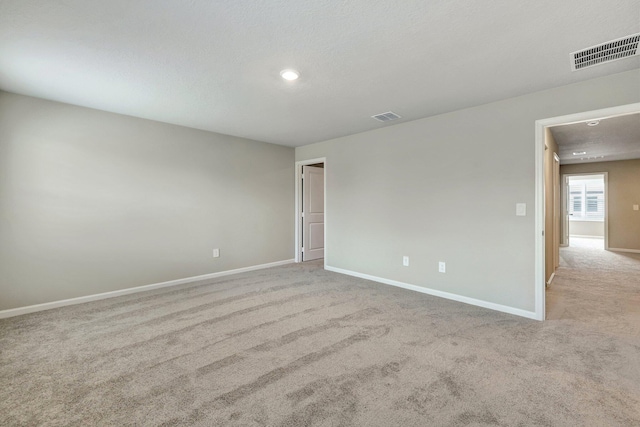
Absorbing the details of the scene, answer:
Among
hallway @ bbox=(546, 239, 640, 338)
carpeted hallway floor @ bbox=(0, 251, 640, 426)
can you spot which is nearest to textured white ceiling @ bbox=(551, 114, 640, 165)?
A: hallway @ bbox=(546, 239, 640, 338)

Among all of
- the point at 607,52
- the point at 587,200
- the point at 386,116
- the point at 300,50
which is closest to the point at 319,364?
the point at 300,50

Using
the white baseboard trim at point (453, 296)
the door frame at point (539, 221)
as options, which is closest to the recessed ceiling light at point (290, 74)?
the door frame at point (539, 221)

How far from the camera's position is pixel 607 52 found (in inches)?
87.1

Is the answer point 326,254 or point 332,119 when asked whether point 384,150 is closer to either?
point 332,119

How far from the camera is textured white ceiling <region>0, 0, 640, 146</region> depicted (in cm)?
176

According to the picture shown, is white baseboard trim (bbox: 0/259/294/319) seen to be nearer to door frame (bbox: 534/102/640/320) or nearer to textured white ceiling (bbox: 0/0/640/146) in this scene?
textured white ceiling (bbox: 0/0/640/146)

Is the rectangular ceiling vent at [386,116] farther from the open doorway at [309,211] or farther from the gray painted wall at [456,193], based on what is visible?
the open doorway at [309,211]

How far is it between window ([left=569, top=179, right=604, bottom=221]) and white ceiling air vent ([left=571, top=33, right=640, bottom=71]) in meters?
10.7

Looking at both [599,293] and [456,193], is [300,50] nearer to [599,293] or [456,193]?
[456,193]

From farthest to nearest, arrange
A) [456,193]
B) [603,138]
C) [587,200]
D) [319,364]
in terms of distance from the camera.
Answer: [587,200], [603,138], [456,193], [319,364]

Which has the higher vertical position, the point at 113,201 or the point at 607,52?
the point at 607,52

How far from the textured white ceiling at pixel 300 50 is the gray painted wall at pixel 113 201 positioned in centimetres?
47

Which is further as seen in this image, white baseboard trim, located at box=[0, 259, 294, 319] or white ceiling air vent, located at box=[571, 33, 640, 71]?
white baseboard trim, located at box=[0, 259, 294, 319]

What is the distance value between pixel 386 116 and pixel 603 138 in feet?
13.9
